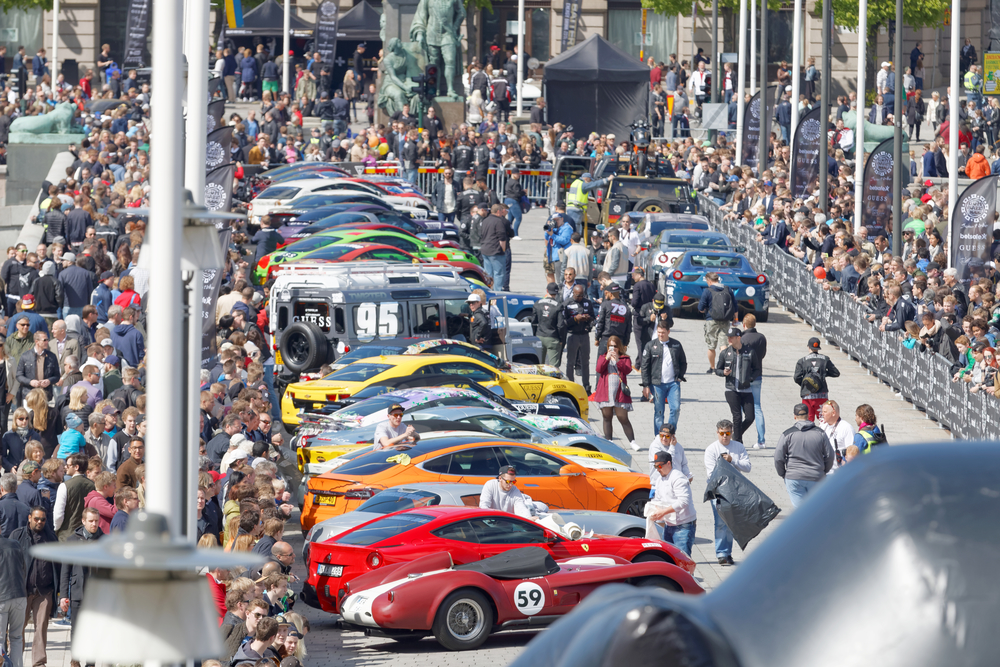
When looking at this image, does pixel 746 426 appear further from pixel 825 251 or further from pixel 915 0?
pixel 915 0

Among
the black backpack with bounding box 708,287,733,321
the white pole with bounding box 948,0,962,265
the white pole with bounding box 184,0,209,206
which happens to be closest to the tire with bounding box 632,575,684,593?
the white pole with bounding box 184,0,209,206

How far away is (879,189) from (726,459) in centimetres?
1776

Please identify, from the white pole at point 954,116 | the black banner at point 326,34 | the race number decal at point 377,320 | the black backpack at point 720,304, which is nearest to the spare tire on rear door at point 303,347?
the race number decal at point 377,320

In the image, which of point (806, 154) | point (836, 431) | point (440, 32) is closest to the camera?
point (836, 431)

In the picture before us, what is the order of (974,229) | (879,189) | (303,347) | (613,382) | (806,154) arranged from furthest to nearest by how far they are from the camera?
(806,154) → (879,189) → (974,229) → (303,347) → (613,382)

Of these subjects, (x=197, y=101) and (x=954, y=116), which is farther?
(x=954, y=116)

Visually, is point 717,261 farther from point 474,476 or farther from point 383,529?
point 383,529

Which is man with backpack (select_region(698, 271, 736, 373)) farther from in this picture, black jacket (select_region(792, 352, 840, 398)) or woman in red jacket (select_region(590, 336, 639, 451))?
black jacket (select_region(792, 352, 840, 398))

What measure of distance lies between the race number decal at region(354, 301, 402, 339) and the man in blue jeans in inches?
158

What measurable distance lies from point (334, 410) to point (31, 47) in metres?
55.1

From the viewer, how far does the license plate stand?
14.3 meters

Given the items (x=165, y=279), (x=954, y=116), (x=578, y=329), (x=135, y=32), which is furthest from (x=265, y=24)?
(x=165, y=279)

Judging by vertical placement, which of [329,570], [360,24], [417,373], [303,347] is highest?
[360,24]

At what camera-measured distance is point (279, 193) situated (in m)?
36.4
